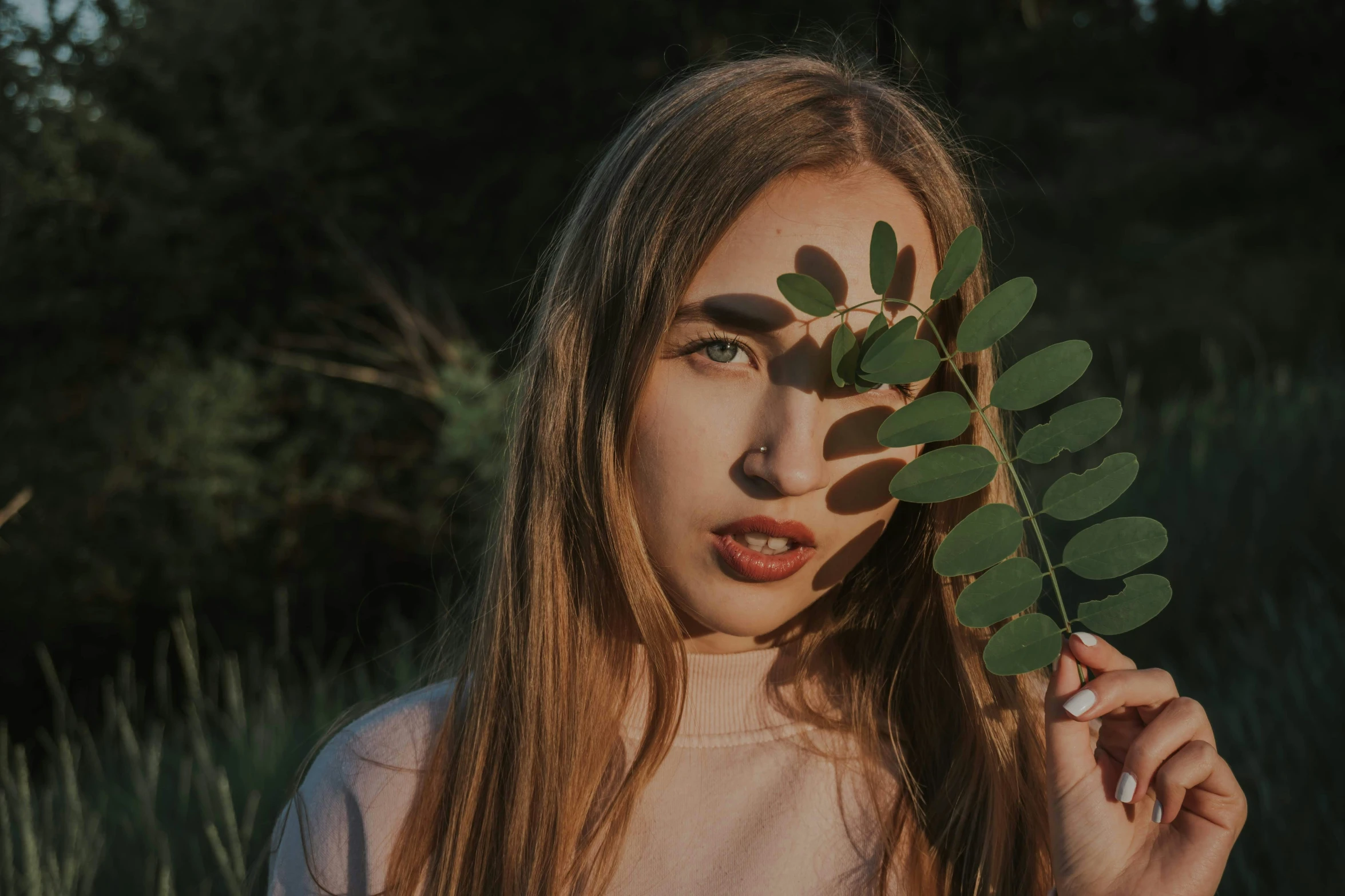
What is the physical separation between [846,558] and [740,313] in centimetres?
38

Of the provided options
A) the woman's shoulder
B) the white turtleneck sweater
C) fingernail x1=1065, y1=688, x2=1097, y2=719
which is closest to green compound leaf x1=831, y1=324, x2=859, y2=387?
fingernail x1=1065, y1=688, x2=1097, y2=719

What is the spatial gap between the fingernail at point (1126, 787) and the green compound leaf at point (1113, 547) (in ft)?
0.76

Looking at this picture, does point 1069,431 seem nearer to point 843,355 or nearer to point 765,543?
point 843,355

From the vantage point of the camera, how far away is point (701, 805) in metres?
1.67

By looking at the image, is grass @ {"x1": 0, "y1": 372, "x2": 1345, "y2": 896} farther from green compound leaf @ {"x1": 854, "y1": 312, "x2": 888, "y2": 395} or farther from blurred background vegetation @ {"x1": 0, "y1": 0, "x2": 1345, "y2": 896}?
blurred background vegetation @ {"x1": 0, "y1": 0, "x2": 1345, "y2": 896}

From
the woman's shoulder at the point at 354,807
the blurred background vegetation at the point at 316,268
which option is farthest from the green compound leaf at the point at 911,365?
the blurred background vegetation at the point at 316,268

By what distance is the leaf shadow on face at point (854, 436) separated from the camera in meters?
1.43

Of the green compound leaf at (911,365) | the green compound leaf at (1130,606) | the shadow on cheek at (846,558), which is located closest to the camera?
the green compound leaf at (1130,606)

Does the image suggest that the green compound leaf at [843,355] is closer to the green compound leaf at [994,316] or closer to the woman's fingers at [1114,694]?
the green compound leaf at [994,316]

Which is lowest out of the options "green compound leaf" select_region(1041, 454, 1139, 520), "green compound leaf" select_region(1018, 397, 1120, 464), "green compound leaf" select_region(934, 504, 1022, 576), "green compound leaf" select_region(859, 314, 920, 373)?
"green compound leaf" select_region(934, 504, 1022, 576)

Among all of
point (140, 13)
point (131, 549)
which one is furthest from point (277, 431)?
point (140, 13)

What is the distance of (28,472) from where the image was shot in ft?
25.3

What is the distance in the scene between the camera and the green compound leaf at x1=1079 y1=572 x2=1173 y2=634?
3.93 ft

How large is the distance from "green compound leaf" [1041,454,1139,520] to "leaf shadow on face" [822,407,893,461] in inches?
9.6
